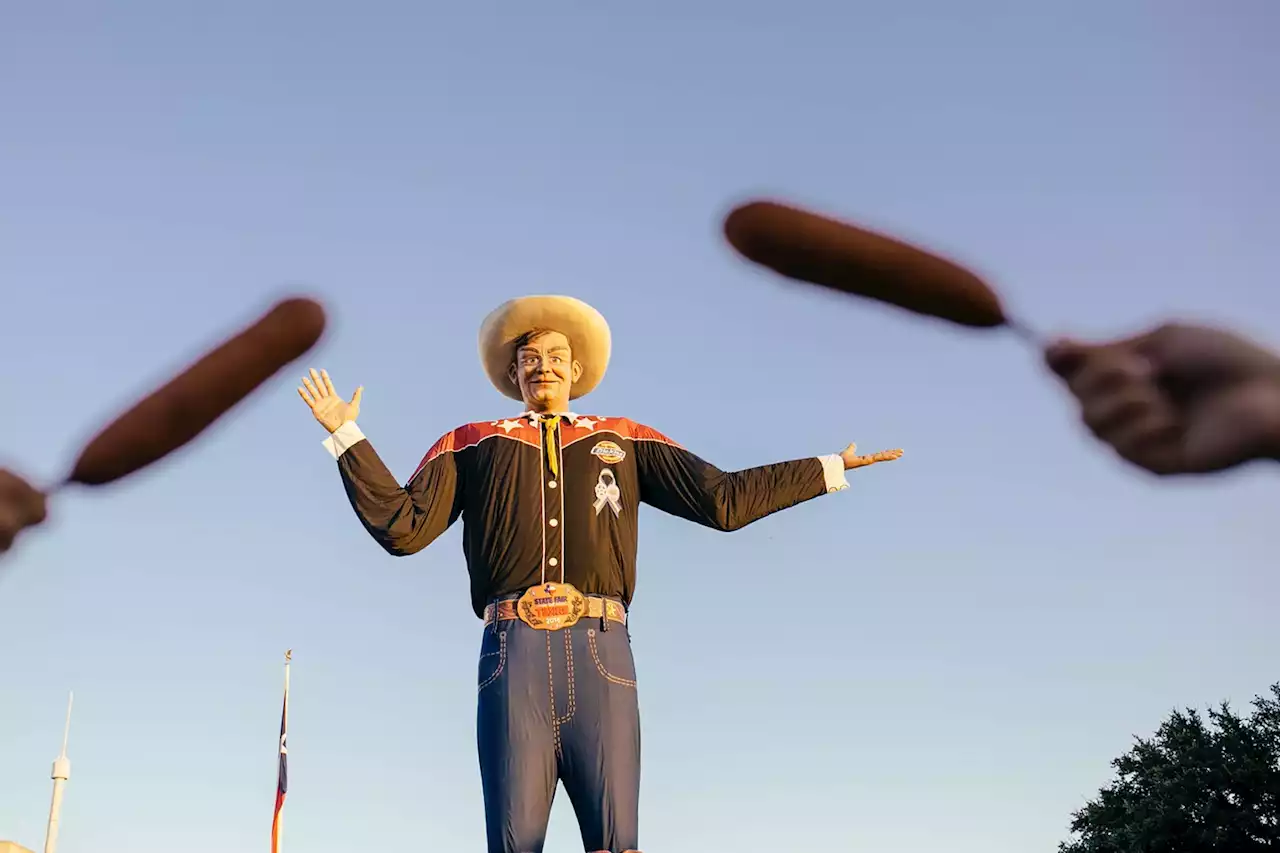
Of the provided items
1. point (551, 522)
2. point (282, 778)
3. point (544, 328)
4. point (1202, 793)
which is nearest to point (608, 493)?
point (551, 522)

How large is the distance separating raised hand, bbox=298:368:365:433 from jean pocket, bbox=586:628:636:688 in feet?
5.63

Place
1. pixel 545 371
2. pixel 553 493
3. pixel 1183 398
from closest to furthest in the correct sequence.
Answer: pixel 1183 398 → pixel 553 493 → pixel 545 371

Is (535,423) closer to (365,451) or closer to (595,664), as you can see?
(365,451)

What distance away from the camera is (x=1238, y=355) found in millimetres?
1943

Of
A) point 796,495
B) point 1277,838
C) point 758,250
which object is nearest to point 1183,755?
point 1277,838

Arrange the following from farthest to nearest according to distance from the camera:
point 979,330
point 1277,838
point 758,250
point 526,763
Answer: point 1277,838, point 526,763, point 758,250, point 979,330

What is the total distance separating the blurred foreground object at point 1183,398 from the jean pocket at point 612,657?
518cm

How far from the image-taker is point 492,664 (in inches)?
286

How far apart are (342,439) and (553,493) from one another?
1155mm

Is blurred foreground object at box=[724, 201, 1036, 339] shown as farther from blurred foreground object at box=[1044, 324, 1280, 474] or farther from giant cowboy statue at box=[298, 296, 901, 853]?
giant cowboy statue at box=[298, 296, 901, 853]

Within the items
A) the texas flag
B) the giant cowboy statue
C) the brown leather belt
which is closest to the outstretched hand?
the giant cowboy statue

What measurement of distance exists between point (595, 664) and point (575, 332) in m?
2.10

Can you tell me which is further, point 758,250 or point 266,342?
point 266,342

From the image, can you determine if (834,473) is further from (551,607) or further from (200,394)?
(200,394)
